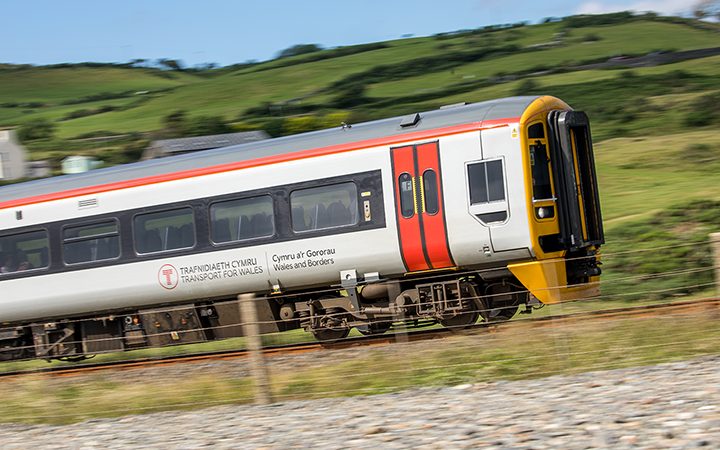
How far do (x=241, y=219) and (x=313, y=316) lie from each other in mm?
1853

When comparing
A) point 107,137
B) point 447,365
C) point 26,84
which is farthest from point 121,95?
point 447,365

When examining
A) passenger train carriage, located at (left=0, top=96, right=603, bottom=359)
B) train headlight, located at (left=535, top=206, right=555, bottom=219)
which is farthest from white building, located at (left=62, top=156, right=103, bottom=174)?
train headlight, located at (left=535, top=206, right=555, bottom=219)

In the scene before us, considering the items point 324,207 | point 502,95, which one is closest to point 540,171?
point 324,207

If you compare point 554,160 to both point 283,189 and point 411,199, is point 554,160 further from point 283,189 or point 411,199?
point 283,189

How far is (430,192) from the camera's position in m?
13.8

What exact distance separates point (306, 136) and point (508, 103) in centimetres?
321

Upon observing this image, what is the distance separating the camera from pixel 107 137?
250 ft

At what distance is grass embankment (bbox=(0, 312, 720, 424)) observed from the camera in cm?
1030

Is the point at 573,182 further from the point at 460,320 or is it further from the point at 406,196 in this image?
the point at 460,320

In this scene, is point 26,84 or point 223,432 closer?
point 223,432

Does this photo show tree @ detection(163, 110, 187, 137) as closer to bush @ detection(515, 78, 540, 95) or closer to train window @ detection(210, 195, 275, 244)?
bush @ detection(515, 78, 540, 95)

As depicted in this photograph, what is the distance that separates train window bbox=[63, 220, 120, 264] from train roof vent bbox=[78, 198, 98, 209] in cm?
31

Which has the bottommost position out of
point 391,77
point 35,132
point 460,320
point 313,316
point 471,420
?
point 471,420

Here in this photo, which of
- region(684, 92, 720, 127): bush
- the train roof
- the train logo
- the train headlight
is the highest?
region(684, 92, 720, 127): bush
